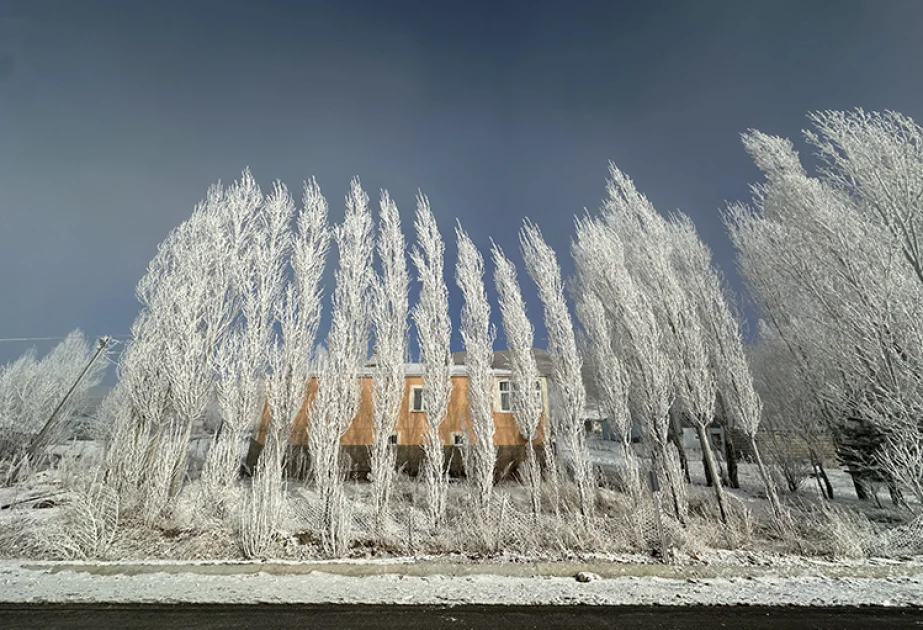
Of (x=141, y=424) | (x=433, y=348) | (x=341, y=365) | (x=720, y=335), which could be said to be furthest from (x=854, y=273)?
(x=141, y=424)

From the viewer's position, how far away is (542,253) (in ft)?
41.5

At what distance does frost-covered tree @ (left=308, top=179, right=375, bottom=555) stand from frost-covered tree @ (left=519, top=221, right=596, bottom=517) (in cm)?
548

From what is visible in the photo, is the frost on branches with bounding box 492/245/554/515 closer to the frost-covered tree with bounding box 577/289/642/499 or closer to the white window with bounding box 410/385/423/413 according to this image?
the frost-covered tree with bounding box 577/289/642/499

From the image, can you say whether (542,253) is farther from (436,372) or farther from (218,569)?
(218,569)

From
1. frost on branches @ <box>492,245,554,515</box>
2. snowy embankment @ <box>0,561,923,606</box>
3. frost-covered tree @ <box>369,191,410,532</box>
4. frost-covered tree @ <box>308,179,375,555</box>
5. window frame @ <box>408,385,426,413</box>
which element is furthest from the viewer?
window frame @ <box>408,385,426,413</box>

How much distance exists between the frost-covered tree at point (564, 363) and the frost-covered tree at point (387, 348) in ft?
14.4

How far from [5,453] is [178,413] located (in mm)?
13650

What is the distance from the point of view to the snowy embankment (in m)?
5.32

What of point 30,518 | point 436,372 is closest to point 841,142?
point 436,372

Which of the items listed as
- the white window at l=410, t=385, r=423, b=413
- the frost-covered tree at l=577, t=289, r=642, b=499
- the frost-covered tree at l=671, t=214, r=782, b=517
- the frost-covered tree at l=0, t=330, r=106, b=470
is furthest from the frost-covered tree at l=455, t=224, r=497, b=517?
the frost-covered tree at l=0, t=330, r=106, b=470

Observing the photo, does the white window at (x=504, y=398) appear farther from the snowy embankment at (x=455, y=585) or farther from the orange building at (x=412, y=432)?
the snowy embankment at (x=455, y=585)

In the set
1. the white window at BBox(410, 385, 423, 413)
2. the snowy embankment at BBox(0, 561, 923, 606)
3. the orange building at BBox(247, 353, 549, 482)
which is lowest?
the snowy embankment at BBox(0, 561, 923, 606)

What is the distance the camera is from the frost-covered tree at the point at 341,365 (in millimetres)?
8016

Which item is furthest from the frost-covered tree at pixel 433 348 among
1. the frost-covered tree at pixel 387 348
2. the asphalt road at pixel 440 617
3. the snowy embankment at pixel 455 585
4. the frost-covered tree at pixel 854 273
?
the frost-covered tree at pixel 854 273
